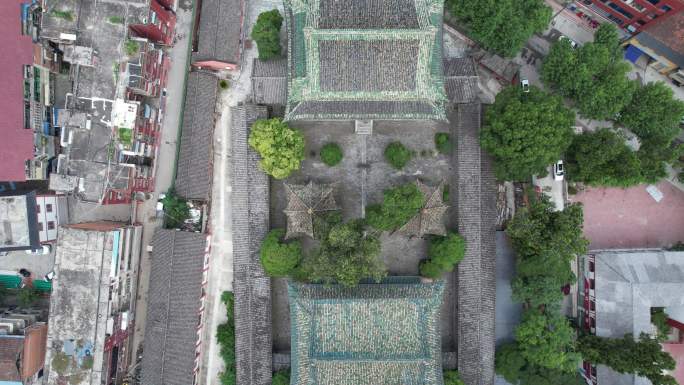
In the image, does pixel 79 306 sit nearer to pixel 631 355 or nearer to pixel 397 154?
pixel 397 154

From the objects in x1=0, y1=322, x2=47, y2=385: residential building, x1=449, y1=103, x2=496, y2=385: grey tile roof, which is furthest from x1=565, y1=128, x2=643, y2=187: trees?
x1=0, y1=322, x2=47, y2=385: residential building

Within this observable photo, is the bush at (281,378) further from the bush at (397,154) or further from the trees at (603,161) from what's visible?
the trees at (603,161)

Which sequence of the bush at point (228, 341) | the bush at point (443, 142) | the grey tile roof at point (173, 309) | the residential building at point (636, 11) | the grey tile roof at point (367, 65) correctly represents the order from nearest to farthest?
the grey tile roof at point (367, 65), the residential building at point (636, 11), the grey tile roof at point (173, 309), the bush at point (228, 341), the bush at point (443, 142)

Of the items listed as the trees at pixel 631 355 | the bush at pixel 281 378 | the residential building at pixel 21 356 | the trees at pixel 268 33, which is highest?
the trees at pixel 268 33

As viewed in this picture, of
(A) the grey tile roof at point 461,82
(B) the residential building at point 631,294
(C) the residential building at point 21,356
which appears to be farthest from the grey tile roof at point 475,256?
(C) the residential building at point 21,356

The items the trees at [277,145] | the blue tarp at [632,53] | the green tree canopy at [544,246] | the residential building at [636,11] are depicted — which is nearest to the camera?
the green tree canopy at [544,246]

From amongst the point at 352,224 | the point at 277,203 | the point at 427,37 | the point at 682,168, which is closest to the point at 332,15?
the point at 427,37

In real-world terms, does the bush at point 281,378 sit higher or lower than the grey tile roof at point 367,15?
lower

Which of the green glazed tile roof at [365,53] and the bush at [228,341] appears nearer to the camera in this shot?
the green glazed tile roof at [365,53]
